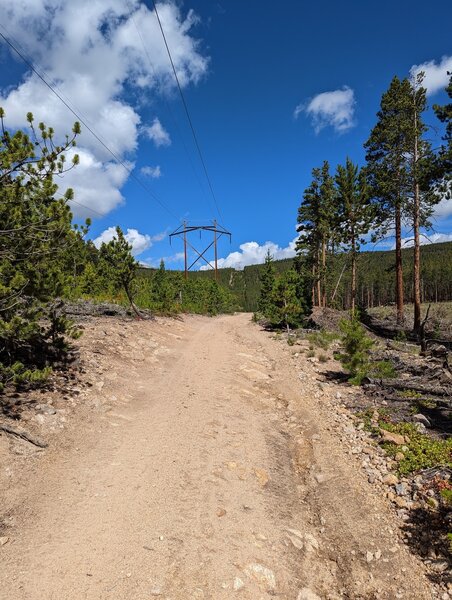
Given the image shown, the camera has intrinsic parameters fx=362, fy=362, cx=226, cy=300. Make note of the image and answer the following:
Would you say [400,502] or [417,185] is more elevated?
[417,185]

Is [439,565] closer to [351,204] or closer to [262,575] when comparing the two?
[262,575]

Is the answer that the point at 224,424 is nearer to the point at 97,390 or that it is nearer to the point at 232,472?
the point at 232,472

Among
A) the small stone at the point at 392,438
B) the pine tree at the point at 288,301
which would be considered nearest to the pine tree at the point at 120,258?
the pine tree at the point at 288,301

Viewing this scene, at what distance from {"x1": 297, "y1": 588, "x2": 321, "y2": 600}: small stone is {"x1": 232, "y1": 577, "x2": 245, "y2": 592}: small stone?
25.6 inches

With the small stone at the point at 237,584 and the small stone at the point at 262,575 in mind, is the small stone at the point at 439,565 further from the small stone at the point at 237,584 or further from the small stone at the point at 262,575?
the small stone at the point at 237,584

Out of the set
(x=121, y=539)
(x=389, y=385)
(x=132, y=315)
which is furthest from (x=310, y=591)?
(x=132, y=315)

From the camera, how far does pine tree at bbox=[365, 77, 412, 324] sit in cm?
2006

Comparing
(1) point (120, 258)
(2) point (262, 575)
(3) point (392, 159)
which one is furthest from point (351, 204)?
(2) point (262, 575)

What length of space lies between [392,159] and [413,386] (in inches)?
626

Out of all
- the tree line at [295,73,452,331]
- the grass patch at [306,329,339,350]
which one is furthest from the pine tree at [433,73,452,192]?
the grass patch at [306,329,339,350]

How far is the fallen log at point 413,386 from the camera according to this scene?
32.1 feet

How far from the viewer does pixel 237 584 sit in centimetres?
412

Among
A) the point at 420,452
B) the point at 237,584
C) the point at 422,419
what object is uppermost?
the point at 422,419

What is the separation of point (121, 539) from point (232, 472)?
2.43 metres
